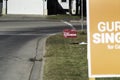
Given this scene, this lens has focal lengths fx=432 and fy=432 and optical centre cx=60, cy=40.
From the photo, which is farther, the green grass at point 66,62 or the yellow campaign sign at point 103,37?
the green grass at point 66,62

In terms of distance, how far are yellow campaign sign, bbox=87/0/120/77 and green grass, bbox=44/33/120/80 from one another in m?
3.64

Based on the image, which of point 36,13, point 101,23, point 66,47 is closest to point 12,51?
point 66,47

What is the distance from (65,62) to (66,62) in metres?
0.03

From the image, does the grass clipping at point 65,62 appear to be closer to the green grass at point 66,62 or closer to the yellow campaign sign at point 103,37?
the green grass at point 66,62

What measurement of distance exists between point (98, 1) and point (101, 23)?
1.17 feet

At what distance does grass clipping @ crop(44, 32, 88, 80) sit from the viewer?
1112 centimetres

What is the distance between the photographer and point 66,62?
43.9 ft

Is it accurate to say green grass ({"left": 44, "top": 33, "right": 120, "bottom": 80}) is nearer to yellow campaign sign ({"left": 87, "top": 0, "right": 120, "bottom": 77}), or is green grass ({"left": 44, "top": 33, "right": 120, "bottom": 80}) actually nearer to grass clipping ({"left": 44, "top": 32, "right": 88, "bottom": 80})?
grass clipping ({"left": 44, "top": 32, "right": 88, "bottom": 80})

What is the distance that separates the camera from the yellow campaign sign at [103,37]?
697cm

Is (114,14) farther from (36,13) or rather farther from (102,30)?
(36,13)

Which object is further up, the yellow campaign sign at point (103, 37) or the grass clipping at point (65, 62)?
the yellow campaign sign at point (103, 37)

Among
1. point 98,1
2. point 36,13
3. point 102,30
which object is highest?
point 98,1

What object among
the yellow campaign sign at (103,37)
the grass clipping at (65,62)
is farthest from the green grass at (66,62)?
the yellow campaign sign at (103,37)

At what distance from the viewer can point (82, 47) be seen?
57.4ft
